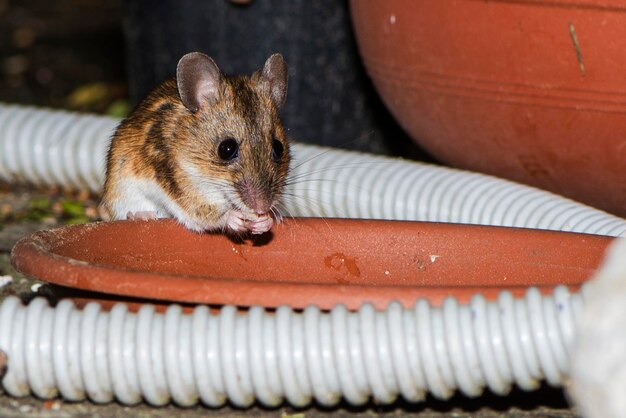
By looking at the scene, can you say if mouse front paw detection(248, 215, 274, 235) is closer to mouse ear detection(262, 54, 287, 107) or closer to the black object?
mouse ear detection(262, 54, 287, 107)

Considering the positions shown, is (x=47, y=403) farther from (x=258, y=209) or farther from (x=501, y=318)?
(x=501, y=318)

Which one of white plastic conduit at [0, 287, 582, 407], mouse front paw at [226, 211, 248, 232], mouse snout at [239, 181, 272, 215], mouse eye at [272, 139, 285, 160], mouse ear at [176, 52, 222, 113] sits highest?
mouse ear at [176, 52, 222, 113]

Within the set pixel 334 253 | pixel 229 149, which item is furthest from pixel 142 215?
pixel 334 253

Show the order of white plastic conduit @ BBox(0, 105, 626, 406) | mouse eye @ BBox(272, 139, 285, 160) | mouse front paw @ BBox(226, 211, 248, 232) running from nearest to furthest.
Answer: white plastic conduit @ BBox(0, 105, 626, 406), mouse front paw @ BBox(226, 211, 248, 232), mouse eye @ BBox(272, 139, 285, 160)

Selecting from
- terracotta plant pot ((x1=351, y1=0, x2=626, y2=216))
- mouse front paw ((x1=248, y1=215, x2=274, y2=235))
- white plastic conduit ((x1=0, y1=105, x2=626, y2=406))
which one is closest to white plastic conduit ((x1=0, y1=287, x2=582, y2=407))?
white plastic conduit ((x1=0, y1=105, x2=626, y2=406))

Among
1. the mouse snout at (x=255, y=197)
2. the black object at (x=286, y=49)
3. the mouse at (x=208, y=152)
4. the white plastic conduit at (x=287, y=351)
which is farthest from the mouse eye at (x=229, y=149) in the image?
the black object at (x=286, y=49)

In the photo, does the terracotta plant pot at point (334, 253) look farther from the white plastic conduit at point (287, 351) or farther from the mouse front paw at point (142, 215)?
the mouse front paw at point (142, 215)
